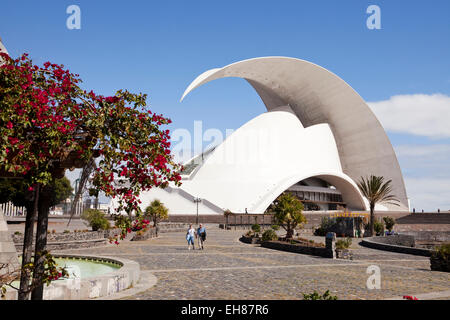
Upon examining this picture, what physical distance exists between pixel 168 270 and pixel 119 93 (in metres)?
7.00

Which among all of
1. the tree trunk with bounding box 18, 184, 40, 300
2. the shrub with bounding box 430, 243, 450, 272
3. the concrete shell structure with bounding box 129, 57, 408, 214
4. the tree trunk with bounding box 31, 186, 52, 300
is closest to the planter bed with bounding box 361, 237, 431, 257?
the shrub with bounding box 430, 243, 450, 272

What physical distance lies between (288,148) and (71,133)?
4930 centimetres

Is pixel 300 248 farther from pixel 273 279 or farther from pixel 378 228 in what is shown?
pixel 378 228

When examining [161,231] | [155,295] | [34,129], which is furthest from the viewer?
[161,231]

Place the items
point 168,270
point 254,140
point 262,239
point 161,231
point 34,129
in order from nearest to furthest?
1. point 34,129
2. point 168,270
3. point 262,239
4. point 161,231
5. point 254,140

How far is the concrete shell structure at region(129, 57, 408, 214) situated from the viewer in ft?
161

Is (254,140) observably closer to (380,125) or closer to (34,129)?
(380,125)

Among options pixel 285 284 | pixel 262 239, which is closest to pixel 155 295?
pixel 285 284

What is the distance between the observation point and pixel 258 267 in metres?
11.4

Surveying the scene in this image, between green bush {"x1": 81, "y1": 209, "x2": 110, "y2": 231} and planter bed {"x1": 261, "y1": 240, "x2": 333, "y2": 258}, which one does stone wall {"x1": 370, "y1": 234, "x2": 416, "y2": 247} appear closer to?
planter bed {"x1": 261, "y1": 240, "x2": 333, "y2": 258}

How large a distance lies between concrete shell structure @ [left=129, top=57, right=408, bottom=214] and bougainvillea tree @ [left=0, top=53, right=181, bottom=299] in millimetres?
42057

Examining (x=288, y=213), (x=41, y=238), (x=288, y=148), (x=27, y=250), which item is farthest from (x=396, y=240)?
(x=288, y=148)

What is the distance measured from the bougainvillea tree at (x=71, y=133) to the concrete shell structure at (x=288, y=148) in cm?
4206

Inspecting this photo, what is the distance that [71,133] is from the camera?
436 cm
